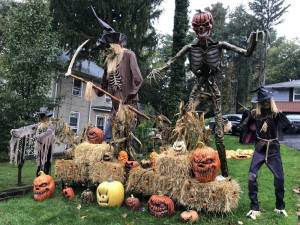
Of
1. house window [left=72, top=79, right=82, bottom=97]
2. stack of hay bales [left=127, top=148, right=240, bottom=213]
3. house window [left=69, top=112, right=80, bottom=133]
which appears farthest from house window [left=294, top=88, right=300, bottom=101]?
stack of hay bales [left=127, top=148, right=240, bottom=213]

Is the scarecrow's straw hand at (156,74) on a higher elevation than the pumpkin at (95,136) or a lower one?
higher

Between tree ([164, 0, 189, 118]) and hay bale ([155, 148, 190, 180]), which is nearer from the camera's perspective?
hay bale ([155, 148, 190, 180])

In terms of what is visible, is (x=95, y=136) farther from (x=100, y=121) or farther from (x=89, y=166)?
(x=100, y=121)

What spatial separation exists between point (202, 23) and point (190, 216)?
3340mm

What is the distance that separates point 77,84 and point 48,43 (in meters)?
12.4

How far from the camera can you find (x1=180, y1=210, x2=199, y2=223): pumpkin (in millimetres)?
6102

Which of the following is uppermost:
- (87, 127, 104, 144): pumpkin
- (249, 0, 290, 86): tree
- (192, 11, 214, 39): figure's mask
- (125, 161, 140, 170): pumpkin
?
(249, 0, 290, 86): tree

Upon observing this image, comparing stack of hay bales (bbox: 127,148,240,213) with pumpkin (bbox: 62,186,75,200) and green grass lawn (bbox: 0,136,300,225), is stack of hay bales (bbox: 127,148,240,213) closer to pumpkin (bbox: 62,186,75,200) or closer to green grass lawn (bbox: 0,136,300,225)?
green grass lawn (bbox: 0,136,300,225)

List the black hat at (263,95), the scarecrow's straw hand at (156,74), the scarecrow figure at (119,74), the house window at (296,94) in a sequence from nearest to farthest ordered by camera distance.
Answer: the black hat at (263,95), the scarecrow's straw hand at (156,74), the scarecrow figure at (119,74), the house window at (296,94)

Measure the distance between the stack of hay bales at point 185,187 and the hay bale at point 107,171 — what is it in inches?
22.7

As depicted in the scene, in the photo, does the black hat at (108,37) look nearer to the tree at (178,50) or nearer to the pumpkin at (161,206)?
the pumpkin at (161,206)

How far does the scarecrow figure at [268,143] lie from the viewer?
6.44 m

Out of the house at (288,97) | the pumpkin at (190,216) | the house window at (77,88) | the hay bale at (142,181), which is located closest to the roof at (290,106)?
the house at (288,97)

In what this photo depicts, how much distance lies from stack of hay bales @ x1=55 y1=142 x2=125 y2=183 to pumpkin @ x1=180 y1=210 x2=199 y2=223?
1707mm
